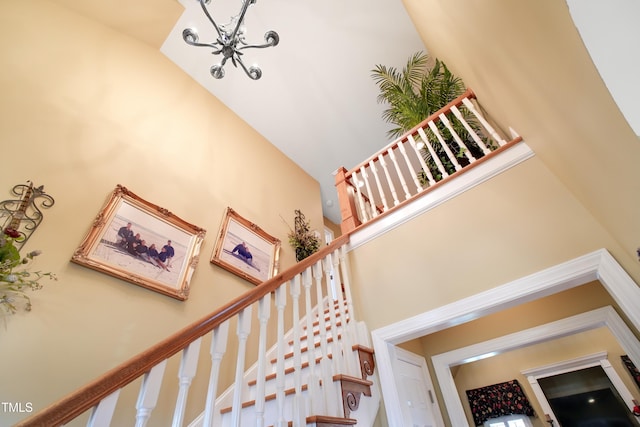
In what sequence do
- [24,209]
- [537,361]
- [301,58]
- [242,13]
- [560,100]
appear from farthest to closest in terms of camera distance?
[537,361]
[301,58]
[242,13]
[24,209]
[560,100]

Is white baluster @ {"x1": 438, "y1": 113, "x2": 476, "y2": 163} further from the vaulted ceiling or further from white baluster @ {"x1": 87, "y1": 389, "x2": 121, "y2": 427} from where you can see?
white baluster @ {"x1": 87, "y1": 389, "x2": 121, "y2": 427}

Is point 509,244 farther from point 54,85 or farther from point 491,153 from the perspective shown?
point 54,85

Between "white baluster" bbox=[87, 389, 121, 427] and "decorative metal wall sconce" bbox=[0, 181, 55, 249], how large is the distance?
1.42 meters

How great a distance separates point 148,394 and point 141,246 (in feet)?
5.59

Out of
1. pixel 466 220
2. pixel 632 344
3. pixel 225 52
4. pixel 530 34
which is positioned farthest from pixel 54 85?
pixel 632 344

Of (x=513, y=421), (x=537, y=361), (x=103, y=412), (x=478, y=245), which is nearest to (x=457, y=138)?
(x=478, y=245)

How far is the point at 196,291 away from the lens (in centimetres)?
263

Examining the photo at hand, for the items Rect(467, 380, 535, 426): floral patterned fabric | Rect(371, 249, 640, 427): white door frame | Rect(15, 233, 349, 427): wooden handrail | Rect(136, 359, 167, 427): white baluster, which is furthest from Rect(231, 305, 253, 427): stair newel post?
Rect(467, 380, 535, 426): floral patterned fabric

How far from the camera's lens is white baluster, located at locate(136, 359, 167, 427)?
0.91 meters

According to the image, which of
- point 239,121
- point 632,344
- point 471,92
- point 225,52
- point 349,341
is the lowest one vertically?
point 632,344

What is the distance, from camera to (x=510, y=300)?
5.48 ft

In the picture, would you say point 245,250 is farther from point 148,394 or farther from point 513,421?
point 513,421

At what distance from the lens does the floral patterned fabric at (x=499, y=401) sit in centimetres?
407

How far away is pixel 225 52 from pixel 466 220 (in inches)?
101
